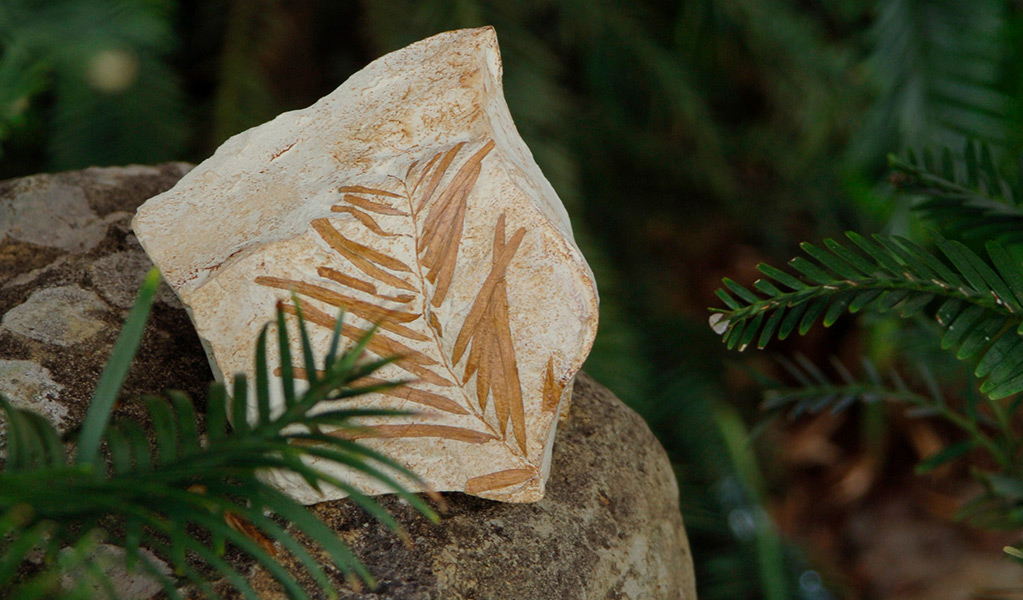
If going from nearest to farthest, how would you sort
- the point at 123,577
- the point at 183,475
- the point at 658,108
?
the point at 183,475
the point at 123,577
the point at 658,108

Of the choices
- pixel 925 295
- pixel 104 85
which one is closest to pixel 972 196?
pixel 925 295

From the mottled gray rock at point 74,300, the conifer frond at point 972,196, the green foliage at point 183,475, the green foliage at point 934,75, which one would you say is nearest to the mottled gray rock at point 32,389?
the mottled gray rock at point 74,300

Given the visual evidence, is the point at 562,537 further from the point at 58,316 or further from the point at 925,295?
the point at 58,316

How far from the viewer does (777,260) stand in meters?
1.78

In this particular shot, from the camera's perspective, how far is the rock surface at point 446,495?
2.04 feet

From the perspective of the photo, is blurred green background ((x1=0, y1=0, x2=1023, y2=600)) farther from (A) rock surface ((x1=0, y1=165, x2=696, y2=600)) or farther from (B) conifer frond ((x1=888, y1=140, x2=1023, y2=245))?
(B) conifer frond ((x1=888, y1=140, x2=1023, y2=245))

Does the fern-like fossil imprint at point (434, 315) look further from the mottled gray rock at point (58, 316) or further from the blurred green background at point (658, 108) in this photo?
the blurred green background at point (658, 108)

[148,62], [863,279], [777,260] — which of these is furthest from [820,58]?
[148,62]

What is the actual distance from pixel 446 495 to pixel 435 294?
172mm

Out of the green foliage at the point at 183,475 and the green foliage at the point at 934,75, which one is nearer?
the green foliage at the point at 183,475

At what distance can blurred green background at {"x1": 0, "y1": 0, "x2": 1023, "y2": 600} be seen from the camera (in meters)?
1.15

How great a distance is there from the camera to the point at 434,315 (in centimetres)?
63

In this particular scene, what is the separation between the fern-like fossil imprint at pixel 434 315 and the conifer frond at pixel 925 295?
0.17 m

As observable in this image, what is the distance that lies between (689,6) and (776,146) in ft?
1.29
